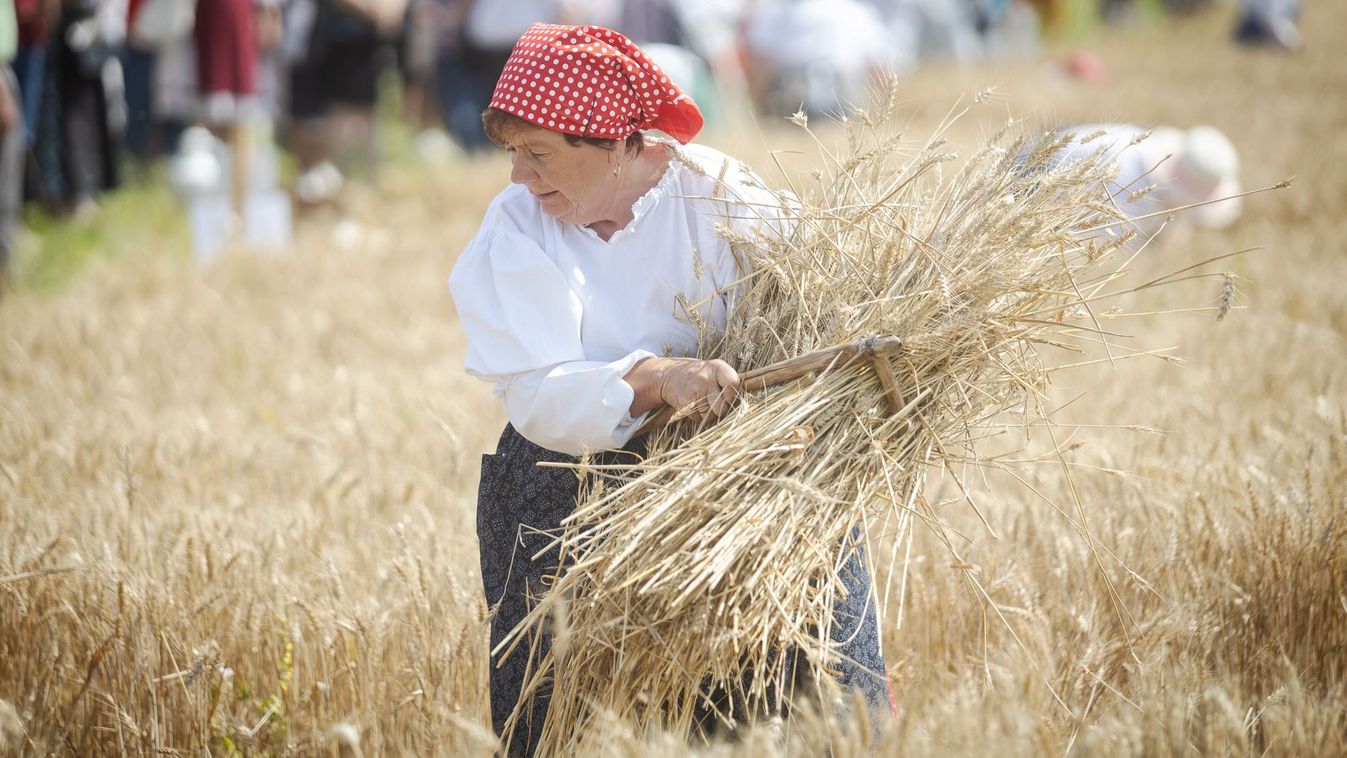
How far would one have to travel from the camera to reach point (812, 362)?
1.89 meters

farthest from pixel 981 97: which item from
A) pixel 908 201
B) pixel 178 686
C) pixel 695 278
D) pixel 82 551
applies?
pixel 82 551

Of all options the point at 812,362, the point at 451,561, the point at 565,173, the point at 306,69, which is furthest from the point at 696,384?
the point at 306,69

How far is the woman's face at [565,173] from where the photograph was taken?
6.55 ft

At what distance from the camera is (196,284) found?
580 cm

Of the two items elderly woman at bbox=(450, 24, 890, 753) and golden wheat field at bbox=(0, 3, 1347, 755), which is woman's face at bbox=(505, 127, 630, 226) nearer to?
elderly woman at bbox=(450, 24, 890, 753)

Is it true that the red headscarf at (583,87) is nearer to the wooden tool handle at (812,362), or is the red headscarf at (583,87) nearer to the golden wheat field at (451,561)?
the wooden tool handle at (812,362)

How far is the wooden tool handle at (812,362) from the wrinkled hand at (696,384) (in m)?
0.03

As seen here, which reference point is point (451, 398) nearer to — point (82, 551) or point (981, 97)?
point (82, 551)

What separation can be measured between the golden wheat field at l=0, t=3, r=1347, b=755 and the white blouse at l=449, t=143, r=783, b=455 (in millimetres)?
483

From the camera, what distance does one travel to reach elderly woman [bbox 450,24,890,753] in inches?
75.3

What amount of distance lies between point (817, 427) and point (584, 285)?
454 mm

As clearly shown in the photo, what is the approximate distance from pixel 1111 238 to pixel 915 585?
0.87m

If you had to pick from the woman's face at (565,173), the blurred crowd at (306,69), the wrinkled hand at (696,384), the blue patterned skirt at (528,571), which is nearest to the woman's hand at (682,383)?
the wrinkled hand at (696,384)

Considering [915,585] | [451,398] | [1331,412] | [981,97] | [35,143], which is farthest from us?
[35,143]
